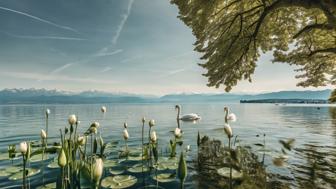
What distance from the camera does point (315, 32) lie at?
14.6 meters

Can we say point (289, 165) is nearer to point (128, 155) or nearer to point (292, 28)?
point (128, 155)

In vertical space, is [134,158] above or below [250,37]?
below

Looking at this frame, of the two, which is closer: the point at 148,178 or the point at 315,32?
the point at 148,178

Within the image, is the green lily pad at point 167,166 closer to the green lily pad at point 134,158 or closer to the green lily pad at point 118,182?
the green lily pad at point 134,158

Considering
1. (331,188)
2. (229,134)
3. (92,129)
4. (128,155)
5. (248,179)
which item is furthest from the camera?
(128,155)

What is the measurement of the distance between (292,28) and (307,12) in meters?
1.46

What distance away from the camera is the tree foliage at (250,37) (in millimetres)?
13516

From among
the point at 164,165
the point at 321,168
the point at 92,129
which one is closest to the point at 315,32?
the point at 321,168

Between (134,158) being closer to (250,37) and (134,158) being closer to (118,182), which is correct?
(118,182)

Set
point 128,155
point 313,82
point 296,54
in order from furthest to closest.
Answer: point 313,82
point 296,54
point 128,155

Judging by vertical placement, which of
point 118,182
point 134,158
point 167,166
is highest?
point 118,182

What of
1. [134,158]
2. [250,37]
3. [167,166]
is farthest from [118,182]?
[250,37]

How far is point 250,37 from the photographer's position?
14531mm

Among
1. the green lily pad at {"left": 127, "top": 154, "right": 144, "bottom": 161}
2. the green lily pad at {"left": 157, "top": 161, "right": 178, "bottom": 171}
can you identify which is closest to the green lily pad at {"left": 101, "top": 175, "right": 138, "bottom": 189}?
the green lily pad at {"left": 157, "top": 161, "right": 178, "bottom": 171}
